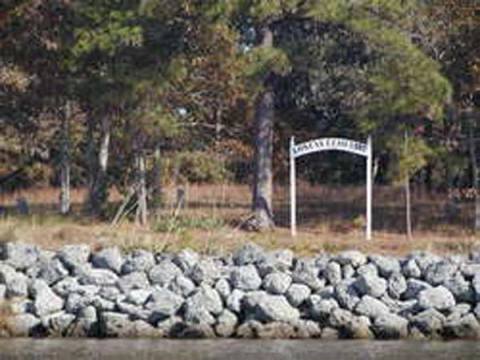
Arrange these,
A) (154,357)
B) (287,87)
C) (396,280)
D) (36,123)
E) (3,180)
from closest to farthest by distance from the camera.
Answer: (154,357)
(396,280)
(287,87)
(36,123)
(3,180)

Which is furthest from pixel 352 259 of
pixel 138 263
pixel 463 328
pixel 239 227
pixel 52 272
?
pixel 239 227

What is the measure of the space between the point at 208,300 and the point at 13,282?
13.0 ft

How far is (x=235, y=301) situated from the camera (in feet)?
81.0

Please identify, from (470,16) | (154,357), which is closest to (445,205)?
(470,16)

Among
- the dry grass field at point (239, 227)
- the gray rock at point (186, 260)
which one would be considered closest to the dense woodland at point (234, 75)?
the dry grass field at point (239, 227)

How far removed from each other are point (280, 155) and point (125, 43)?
35.7 feet

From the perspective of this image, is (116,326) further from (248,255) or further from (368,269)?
(368,269)

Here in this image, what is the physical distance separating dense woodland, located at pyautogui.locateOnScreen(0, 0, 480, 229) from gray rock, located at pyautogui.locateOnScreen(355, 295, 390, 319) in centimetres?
809

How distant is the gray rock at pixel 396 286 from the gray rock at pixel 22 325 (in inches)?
252

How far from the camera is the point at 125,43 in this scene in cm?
3328

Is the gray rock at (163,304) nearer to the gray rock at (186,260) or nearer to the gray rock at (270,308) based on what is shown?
the gray rock at (270,308)

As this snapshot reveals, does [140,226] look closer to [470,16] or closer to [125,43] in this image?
[125,43]

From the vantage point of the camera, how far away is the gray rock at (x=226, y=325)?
2394 centimetres

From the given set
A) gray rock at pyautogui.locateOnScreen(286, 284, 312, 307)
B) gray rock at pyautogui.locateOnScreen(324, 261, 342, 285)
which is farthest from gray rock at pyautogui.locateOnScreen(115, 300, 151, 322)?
gray rock at pyautogui.locateOnScreen(324, 261, 342, 285)
